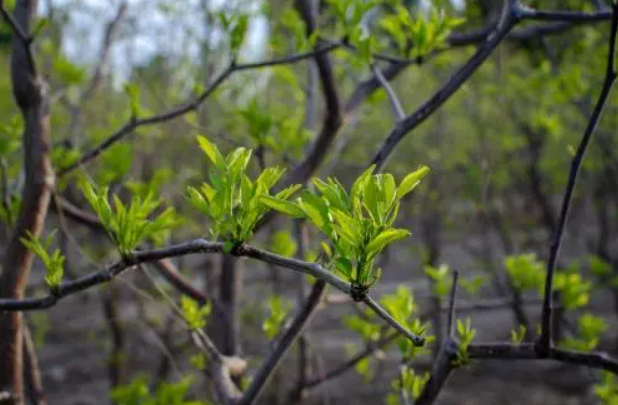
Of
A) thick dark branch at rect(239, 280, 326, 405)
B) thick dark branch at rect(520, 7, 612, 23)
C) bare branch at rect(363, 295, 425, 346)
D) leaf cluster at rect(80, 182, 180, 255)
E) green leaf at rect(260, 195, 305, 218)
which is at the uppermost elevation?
thick dark branch at rect(520, 7, 612, 23)

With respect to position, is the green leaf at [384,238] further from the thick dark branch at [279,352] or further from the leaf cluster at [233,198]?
the thick dark branch at [279,352]

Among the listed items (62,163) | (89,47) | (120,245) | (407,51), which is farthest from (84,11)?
(120,245)

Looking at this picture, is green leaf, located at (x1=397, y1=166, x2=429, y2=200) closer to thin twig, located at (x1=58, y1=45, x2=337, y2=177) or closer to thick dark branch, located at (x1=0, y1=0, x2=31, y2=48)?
thin twig, located at (x1=58, y1=45, x2=337, y2=177)

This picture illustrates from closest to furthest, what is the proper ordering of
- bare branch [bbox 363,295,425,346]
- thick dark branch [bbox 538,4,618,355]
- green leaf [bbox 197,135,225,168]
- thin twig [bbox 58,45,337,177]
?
bare branch [bbox 363,295,425,346] → green leaf [bbox 197,135,225,168] → thick dark branch [bbox 538,4,618,355] → thin twig [bbox 58,45,337,177]

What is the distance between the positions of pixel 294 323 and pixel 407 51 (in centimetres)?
79

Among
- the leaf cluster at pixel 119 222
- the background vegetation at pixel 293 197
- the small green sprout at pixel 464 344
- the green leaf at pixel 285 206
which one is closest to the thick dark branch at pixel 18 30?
the background vegetation at pixel 293 197

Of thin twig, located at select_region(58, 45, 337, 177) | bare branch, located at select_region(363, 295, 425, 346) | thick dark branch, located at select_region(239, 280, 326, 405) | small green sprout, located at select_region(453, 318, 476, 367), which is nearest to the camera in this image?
bare branch, located at select_region(363, 295, 425, 346)

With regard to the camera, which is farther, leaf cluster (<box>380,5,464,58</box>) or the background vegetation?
leaf cluster (<box>380,5,464,58</box>)

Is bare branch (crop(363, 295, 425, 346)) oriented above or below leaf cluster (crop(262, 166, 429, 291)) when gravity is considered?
below

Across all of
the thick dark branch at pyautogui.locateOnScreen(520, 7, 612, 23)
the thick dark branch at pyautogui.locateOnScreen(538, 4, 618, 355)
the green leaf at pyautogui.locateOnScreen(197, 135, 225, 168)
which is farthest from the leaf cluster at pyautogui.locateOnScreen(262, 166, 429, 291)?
the thick dark branch at pyautogui.locateOnScreen(520, 7, 612, 23)

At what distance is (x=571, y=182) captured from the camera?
47.9 inches

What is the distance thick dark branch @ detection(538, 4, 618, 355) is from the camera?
120 centimetres

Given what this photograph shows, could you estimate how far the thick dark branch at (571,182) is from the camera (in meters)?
1.20

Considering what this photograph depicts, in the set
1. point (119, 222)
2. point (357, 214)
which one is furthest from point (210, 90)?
point (357, 214)
